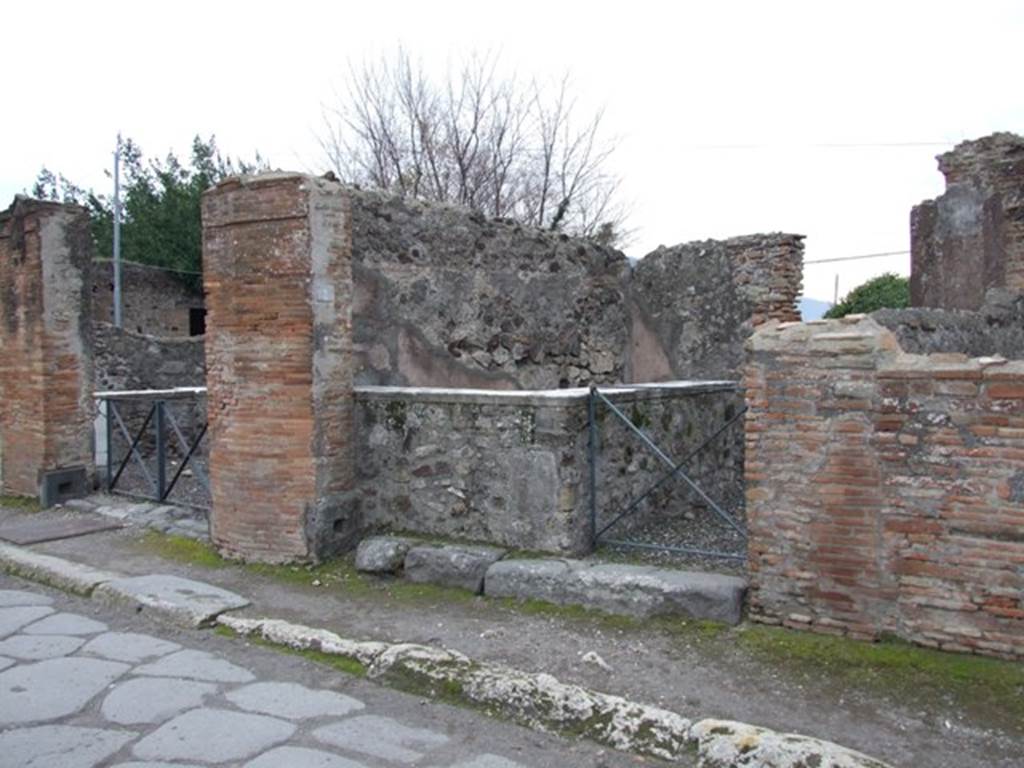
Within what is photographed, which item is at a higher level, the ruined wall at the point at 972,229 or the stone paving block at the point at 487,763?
the ruined wall at the point at 972,229

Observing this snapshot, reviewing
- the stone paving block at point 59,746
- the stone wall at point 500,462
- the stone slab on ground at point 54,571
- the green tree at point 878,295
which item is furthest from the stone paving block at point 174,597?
the green tree at point 878,295

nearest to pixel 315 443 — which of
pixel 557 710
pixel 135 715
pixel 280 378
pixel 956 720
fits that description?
pixel 280 378

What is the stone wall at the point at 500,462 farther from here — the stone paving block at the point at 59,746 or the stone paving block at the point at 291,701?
the stone paving block at the point at 59,746

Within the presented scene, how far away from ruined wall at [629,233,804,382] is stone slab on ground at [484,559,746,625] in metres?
4.11

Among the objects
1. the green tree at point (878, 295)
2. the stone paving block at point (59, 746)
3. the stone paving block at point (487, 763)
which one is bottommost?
the stone paving block at point (487, 763)

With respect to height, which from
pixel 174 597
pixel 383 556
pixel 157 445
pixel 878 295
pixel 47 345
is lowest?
pixel 174 597

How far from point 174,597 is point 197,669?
1054 millimetres

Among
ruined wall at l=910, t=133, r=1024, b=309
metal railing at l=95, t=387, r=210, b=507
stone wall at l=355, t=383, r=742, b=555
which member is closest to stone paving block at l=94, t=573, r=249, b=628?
stone wall at l=355, t=383, r=742, b=555

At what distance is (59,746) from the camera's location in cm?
329

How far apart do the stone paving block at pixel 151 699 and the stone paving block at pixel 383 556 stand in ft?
5.13

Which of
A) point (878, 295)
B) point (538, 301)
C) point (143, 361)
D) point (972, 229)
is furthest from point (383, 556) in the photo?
point (878, 295)

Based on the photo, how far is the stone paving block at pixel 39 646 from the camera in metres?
4.32

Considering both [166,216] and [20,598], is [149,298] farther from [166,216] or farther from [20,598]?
[20,598]

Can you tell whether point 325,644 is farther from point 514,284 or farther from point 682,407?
point 514,284
